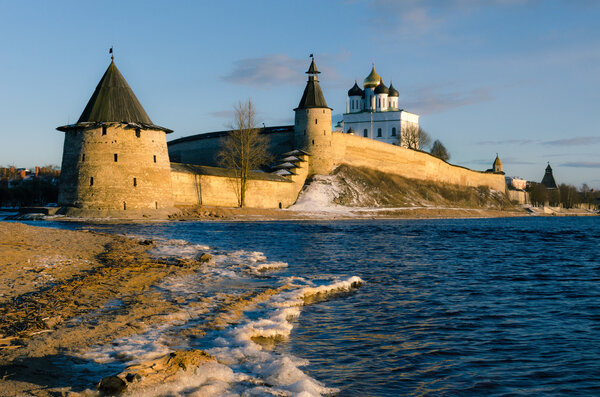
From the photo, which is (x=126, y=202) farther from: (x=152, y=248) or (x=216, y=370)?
(x=216, y=370)

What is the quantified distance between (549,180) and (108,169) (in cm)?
13444

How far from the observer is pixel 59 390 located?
4527 mm

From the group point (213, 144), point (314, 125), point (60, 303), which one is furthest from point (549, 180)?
point (60, 303)

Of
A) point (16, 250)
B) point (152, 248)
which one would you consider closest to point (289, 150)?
point (152, 248)

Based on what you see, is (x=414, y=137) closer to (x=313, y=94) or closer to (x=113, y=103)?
(x=313, y=94)

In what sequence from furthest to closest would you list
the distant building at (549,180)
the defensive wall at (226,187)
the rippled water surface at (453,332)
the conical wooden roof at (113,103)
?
1. the distant building at (549,180)
2. the defensive wall at (226,187)
3. the conical wooden roof at (113,103)
4. the rippled water surface at (453,332)

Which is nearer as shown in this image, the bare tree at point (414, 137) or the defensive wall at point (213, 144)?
the defensive wall at point (213, 144)

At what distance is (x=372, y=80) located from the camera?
94.2m

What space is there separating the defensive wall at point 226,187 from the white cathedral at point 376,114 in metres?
35.8

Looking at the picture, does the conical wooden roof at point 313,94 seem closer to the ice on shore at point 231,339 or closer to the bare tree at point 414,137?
the bare tree at point 414,137

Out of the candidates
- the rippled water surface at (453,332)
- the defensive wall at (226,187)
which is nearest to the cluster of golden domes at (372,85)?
the defensive wall at (226,187)

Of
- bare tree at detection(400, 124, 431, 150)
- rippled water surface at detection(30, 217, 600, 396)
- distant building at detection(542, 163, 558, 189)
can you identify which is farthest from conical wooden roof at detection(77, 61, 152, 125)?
distant building at detection(542, 163, 558, 189)

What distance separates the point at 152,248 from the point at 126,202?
2329 centimetres

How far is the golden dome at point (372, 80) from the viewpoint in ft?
308
